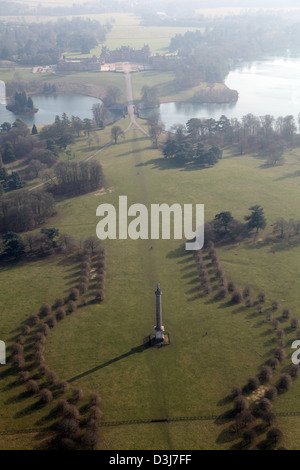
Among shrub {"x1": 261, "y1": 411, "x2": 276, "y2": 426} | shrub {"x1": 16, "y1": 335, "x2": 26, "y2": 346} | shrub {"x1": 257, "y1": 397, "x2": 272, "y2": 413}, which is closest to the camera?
shrub {"x1": 261, "y1": 411, "x2": 276, "y2": 426}

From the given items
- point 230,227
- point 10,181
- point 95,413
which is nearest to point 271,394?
point 95,413

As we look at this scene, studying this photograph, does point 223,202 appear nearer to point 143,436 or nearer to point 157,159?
point 157,159

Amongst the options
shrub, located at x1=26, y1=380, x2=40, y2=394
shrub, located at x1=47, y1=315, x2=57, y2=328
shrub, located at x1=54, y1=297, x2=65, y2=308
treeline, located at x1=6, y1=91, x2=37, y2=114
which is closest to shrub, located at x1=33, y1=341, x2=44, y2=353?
shrub, located at x1=47, y1=315, x2=57, y2=328

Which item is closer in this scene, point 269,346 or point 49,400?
point 49,400

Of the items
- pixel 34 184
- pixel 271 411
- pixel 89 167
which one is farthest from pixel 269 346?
pixel 34 184

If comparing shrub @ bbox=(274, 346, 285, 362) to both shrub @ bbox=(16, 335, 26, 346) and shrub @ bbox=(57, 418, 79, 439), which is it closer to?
shrub @ bbox=(57, 418, 79, 439)
